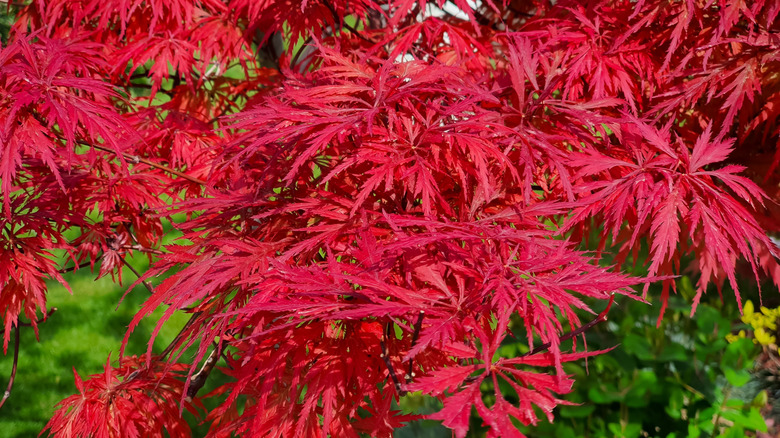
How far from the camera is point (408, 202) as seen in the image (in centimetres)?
134

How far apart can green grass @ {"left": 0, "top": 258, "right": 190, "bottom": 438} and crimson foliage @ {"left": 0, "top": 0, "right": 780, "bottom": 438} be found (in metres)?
1.74

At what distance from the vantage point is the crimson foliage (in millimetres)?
1109

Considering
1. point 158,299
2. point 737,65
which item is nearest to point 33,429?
point 158,299

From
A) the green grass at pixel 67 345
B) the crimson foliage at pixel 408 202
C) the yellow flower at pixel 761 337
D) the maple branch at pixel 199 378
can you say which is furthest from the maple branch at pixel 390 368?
the green grass at pixel 67 345

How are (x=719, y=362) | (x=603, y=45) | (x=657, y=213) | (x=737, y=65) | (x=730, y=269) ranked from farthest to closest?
(x=719, y=362)
(x=603, y=45)
(x=737, y=65)
(x=657, y=213)
(x=730, y=269)

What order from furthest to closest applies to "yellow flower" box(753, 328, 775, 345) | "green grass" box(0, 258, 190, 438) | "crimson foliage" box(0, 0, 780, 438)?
1. "green grass" box(0, 258, 190, 438)
2. "yellow flower" box(753, 328, 775, 345)
3. "crimson foliage" box(0, 0, 780, 438)

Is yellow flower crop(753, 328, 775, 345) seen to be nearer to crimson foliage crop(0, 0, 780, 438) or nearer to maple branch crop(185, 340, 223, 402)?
crimson foliage crop(0, 0, 780, 438)

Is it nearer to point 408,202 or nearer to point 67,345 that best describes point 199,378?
point 408,202

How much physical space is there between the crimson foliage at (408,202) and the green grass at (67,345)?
1743mm

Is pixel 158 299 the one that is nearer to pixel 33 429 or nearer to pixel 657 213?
pixel 657 213

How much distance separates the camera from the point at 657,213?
4.38 feet

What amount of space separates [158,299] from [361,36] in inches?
48.8

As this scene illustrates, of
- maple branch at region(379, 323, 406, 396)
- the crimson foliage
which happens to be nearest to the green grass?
the crimson foliage

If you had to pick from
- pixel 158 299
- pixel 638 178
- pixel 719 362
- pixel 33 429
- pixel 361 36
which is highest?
pixel 361 36
